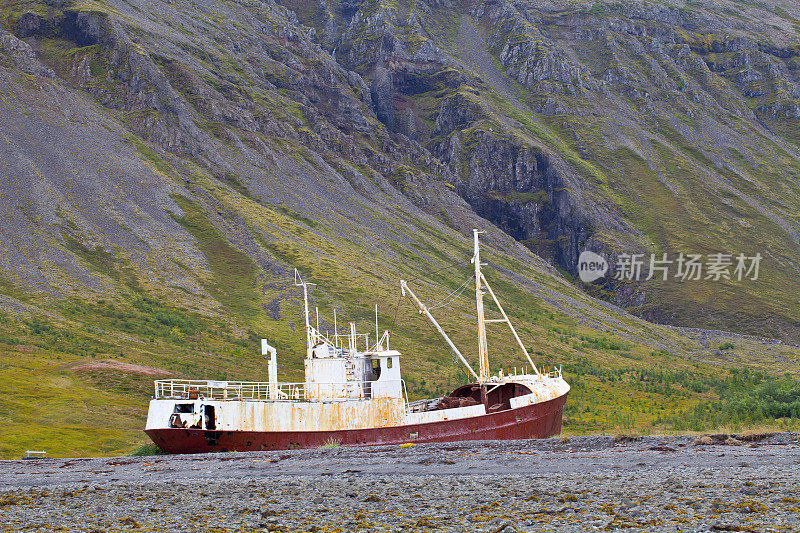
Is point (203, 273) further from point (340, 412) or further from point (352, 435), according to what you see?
point (352, 435)

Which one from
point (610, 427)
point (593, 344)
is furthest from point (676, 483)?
point (593, 344)

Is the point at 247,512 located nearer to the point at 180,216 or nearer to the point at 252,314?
the point at 252,314

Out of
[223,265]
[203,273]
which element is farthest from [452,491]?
[223,265]

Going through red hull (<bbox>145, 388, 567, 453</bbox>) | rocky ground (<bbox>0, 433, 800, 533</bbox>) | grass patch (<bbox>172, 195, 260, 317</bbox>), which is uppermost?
grass patch (<bbox>172, 195, 260, 317</bbox>)

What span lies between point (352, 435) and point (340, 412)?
1.49 meters

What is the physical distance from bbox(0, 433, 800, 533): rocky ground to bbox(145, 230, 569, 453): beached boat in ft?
21.1

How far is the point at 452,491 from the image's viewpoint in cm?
1953

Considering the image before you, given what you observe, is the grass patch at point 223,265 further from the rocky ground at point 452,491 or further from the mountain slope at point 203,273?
the rocky ground at point 452,491

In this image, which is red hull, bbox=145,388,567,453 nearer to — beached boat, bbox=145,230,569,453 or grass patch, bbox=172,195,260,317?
beached boat, bbox=145,230,569,453

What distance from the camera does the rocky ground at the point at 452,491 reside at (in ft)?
49.1

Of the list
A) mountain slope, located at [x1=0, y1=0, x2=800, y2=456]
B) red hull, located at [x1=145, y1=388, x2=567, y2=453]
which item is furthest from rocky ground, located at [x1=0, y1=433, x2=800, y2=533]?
mountain slope, located at [x1=0, y1=0, x2=800, y2=456]

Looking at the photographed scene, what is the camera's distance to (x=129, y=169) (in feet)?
479

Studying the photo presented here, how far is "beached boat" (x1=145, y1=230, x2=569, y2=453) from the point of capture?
37.4 meters

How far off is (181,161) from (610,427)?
139 m
